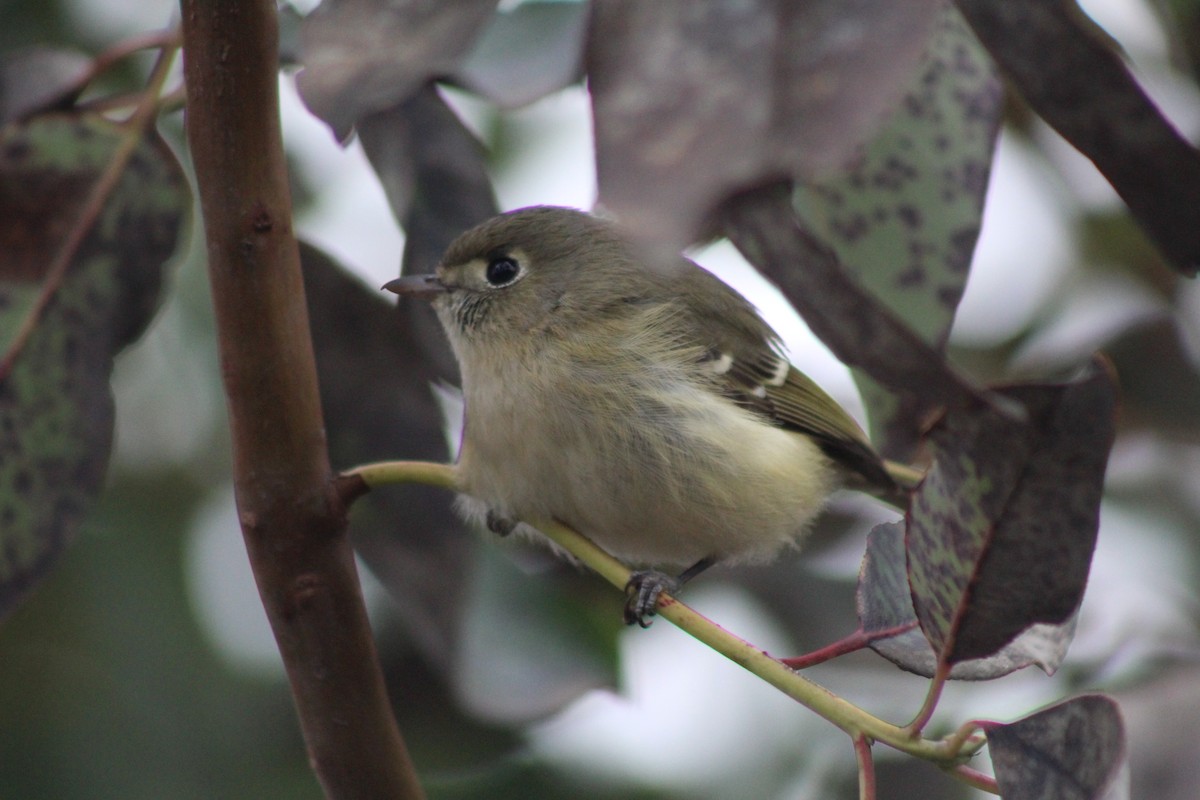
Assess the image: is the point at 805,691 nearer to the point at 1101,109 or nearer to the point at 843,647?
the point at 843,647

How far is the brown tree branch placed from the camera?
1.19 metres

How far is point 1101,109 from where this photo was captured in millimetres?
797

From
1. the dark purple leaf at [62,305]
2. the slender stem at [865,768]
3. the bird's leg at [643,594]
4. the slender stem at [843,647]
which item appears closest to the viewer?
the slender stem at [865,768]

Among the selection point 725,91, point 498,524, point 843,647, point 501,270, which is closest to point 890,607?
point 843,647

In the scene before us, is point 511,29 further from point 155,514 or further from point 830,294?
point 155,514

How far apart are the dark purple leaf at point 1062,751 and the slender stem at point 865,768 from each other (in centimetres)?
10

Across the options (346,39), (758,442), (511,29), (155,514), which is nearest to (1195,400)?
(758,442)

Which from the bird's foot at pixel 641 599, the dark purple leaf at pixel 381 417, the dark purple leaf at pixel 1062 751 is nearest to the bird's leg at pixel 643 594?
the bird's foot at pixel 641 599

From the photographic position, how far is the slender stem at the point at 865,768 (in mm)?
1027

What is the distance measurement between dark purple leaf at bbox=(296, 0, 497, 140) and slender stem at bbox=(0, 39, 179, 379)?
635 millimetres

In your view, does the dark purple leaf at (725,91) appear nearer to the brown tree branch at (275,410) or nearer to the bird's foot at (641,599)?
the brown tree branch at (275,410)

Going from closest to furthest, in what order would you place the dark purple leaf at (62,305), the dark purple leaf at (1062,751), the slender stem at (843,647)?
the dark purple leaf at (1062,751) → the slender stem at (843,647) → the dark purple leaf at (62,305)

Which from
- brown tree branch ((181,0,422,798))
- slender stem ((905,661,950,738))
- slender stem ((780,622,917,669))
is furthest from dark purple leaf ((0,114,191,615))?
slender stem ((905,661,950,738))

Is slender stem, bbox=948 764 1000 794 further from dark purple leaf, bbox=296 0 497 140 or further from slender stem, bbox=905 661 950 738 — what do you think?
dark purple leaf, bbox=296 0 497 140
